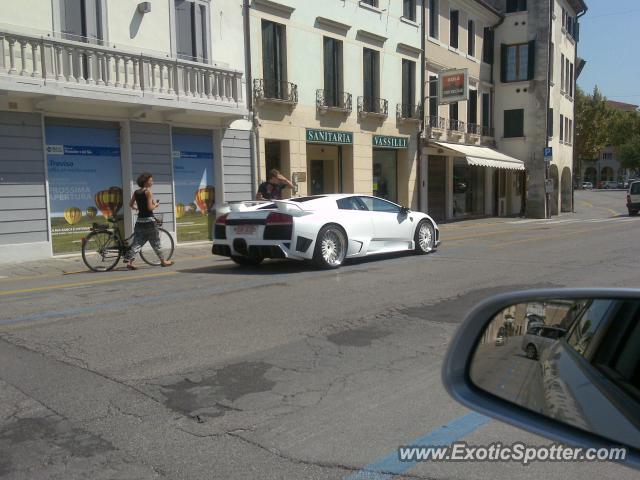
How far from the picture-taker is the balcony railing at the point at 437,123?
26.0 meters

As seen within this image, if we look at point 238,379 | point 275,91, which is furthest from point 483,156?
point 238,379

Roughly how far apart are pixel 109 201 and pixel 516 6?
88.0 feet

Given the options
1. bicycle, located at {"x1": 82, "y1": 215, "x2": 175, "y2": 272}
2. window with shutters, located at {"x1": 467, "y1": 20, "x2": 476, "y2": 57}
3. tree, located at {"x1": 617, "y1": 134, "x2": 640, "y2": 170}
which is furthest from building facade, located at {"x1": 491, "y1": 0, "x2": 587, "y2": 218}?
tree, located at {"x1": 617, "y1": 134, "x2": 640, "y2": 170}

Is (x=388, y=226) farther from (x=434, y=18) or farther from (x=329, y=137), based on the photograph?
(x=434, y=18)

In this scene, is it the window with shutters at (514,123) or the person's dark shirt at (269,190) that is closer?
the person's dark shirt at (269,190)

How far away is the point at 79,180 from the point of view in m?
14.0

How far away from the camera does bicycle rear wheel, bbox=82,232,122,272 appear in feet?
34.5

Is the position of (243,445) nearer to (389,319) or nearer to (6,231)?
(389,319)

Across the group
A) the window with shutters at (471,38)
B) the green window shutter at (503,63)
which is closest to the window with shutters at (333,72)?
the window with shutters at (471,38)

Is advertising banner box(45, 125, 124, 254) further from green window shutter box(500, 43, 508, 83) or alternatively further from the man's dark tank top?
green window shutter box(500, 43, 508, 83)

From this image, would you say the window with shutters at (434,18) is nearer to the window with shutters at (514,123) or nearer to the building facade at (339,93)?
the building facade at (339,93)

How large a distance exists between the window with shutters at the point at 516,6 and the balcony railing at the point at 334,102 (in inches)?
640

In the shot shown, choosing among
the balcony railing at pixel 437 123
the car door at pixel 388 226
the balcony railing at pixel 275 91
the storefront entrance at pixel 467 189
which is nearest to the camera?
the car door at pixel 388 226

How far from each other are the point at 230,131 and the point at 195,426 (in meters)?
14.4
